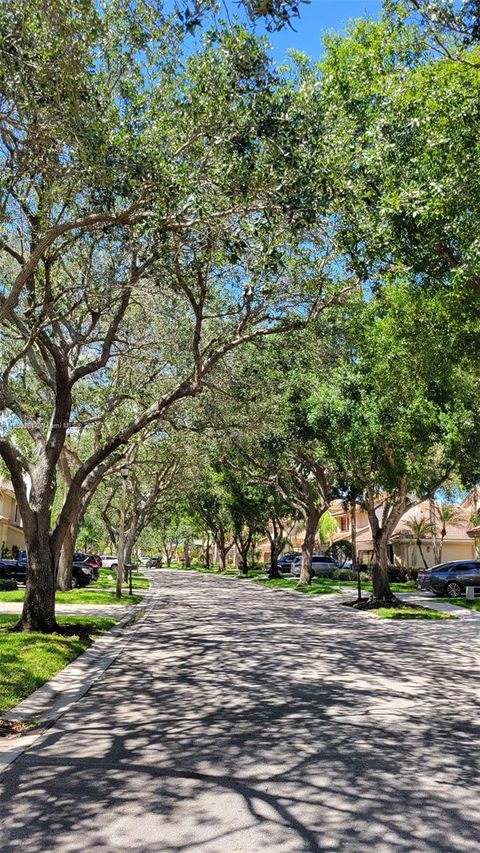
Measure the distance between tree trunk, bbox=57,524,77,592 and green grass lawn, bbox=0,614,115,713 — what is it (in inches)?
358

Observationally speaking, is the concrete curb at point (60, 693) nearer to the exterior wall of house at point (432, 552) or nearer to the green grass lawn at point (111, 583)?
the green grass lawn at point (111, 583)

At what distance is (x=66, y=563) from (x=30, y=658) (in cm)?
1453

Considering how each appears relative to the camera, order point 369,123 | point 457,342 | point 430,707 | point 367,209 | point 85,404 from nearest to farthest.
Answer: point 430,707 < point 367,209 < point 369,123 < point 457,342 < point 85,404

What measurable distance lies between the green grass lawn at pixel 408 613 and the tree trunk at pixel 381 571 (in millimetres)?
863

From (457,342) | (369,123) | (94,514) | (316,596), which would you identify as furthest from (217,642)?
(94,514)

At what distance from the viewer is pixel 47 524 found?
13828 millimetres

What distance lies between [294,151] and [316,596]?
2263cm

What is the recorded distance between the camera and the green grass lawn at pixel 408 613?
19922mm

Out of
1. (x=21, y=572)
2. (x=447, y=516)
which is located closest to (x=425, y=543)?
(x=447, y=516)

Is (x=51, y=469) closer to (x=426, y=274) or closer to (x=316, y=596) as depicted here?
(x=426, y=274)

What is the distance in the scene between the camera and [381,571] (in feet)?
75.9

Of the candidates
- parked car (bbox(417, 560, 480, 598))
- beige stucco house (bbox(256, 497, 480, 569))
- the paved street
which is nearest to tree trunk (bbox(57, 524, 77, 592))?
the paved street

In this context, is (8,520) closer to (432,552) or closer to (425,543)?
(425,543)

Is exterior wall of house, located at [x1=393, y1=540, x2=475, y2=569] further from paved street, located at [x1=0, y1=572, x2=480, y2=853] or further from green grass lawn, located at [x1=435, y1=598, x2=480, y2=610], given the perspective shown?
paved street, located at [x1=0, y1=572, x2=480, y2=853]
